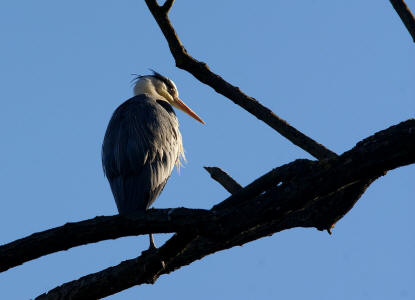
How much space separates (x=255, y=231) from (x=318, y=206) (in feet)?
1.74

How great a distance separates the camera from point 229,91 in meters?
5.09

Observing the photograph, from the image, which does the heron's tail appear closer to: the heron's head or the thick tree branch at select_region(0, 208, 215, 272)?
the thick tree branch at select_region(0, 208, 215, 272)

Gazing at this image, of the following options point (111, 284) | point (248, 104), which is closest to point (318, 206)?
point (248, 104)

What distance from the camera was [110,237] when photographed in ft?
12.9

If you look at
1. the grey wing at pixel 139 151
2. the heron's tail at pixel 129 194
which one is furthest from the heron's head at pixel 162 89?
the heron's tail at pixel 129 194

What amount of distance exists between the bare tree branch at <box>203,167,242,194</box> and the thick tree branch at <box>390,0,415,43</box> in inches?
77.9

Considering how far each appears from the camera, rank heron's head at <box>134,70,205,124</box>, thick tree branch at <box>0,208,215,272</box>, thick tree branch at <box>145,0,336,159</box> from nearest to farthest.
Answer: thick tree branch at <box>0,208,215,272</box>
thick tree branch at <box>145,0,336,159</box>
heron's head at <box>134,70,205,124</box>

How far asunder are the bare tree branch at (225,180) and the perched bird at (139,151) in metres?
0.81

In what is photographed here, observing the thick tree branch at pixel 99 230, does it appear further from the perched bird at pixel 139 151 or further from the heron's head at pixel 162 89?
the heron's head at pixel 162 89

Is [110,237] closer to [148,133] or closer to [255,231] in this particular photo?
[255,231]

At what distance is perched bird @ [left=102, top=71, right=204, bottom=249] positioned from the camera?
20.6 ft

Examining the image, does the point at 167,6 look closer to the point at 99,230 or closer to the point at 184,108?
the point at 99,230

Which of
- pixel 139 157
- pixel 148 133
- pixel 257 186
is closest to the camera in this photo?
pixel 257 186

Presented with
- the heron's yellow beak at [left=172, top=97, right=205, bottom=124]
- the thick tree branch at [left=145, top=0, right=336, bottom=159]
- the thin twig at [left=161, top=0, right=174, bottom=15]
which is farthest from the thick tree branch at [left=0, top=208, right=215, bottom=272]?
the heron's yellow beak at [left=172, top=97, right=205, bottom=124]
